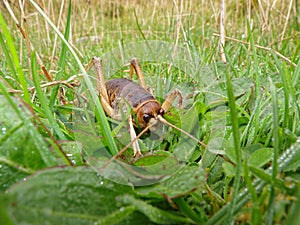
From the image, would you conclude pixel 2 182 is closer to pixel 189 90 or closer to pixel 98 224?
pixel 98 224

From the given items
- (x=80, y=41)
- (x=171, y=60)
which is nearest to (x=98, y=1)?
(x=80, y=41)

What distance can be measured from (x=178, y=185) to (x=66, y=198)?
0.13 meters

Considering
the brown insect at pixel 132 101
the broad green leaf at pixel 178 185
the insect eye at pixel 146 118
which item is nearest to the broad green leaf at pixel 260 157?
the broad green leaf at pixel 178 185

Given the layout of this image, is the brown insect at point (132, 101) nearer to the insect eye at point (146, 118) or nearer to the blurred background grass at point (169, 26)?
the insect eye at point (146, 118)

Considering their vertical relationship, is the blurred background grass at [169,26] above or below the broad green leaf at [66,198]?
below

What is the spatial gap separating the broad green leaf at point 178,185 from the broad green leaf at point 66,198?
0.09 ft

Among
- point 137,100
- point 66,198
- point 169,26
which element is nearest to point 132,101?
point 137,100

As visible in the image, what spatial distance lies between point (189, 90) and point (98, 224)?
568mm

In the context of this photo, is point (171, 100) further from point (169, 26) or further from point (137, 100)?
point (169, 26)

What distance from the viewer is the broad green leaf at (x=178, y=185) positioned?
35 centimetres

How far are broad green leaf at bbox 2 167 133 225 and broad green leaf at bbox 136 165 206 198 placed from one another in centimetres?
3

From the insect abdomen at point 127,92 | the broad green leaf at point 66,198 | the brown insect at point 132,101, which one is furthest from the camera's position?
the insect abdomen at point 127,92

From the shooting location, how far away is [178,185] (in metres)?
0.37

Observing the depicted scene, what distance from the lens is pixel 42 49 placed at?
199 centimetres
